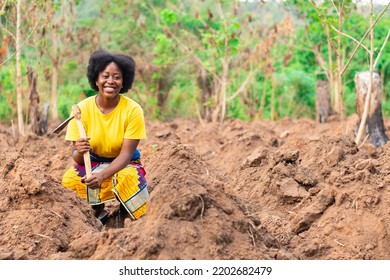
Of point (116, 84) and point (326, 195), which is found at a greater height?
point (116, 84)

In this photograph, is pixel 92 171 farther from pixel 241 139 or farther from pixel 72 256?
pixel 241 139

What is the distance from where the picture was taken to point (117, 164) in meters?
5.14

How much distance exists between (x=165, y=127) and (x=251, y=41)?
126 inches

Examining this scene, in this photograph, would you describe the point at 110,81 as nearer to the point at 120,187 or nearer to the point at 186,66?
the point at 120,187

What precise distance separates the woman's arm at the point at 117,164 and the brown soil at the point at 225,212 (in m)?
0.20

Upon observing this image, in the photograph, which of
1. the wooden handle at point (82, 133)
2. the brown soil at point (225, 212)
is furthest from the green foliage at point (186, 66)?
the wooden handle at point (82, 133)

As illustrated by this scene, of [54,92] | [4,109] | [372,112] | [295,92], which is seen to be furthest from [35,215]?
[295,92]

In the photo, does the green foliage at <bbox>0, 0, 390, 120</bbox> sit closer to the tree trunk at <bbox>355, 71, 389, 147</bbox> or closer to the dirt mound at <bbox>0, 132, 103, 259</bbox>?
the tree trunk at <bbox>355, 71, 389, 147</bbox>

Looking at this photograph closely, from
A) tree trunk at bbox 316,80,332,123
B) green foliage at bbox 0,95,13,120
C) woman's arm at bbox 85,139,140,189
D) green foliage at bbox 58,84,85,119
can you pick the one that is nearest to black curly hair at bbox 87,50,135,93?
woman's arm at bbox 85,139,140,189

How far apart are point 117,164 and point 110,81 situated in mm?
564

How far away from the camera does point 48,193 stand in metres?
4.74

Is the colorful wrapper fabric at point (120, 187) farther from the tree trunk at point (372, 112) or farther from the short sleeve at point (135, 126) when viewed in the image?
the tree trunk at point (372, 112)

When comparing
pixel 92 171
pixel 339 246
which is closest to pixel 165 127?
pixel 92 171

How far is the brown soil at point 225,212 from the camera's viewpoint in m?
3.82
